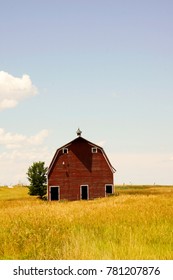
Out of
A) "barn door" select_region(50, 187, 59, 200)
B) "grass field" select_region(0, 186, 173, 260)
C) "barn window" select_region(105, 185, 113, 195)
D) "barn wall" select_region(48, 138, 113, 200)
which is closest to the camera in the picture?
"grass field" select_region(0, 186, 173, 260)

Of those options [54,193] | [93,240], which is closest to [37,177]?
[54,193]

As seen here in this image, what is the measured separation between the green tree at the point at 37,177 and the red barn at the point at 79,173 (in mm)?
5510

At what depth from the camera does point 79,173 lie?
4353 centimetres

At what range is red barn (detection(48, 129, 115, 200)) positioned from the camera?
1708 inches

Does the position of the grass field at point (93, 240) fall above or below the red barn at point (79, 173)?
below

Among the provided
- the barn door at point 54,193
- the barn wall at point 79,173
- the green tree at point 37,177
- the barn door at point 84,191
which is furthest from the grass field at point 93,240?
the green tree at point 37,177

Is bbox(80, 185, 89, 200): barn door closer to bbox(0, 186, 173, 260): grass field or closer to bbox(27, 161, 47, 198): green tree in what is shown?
bbox(27, 161, 47, 198): green tree

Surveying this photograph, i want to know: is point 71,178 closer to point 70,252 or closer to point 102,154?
point 102,154

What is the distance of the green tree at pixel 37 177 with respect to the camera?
161 feet

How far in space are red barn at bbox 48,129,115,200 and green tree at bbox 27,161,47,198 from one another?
5.51m

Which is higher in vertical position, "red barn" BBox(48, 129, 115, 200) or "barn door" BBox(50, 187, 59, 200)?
"red barn" BBox(48, 129, 115, 200)

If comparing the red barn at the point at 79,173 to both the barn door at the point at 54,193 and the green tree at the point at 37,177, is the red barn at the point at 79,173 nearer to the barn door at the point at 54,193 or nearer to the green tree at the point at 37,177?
the barn door at the point at 54,193

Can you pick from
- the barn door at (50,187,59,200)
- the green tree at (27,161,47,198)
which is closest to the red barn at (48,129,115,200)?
the barn door at (50,187,59,200)
